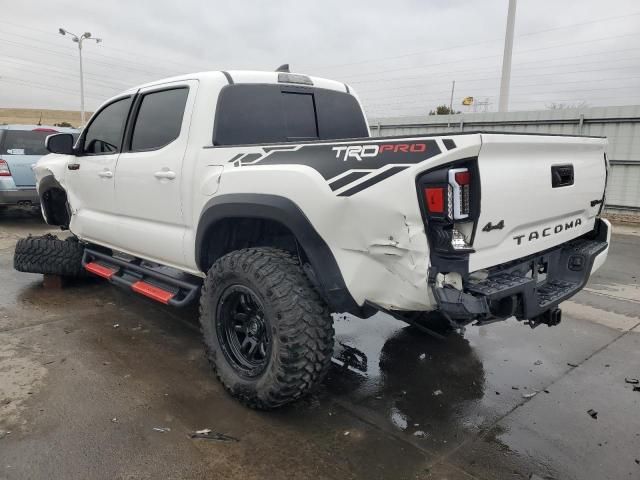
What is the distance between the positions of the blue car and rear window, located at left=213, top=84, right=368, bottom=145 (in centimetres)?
727

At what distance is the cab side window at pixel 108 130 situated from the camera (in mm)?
4297

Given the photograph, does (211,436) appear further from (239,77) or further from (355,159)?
(239,77)

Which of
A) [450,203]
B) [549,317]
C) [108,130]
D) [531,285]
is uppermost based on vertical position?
[108,130]

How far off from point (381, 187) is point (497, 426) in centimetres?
168

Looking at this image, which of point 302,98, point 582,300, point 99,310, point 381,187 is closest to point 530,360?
→ point 582,300

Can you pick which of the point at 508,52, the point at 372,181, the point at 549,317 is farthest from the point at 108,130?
the point at 508,52

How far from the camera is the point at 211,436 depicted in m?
2.79

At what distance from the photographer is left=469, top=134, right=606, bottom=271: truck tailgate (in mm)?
2371

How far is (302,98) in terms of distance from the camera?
3977 mm

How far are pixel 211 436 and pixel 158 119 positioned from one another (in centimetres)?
237

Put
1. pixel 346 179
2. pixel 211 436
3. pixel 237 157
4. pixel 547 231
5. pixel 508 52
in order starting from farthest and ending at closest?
pixel 508 52, pixel 237 157, pixel 547 231, pixel 211 436, pixel 346 179

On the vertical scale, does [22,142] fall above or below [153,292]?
above

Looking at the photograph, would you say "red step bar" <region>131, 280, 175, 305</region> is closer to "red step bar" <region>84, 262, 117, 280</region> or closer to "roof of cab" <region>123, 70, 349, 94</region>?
"red step bar" <region>84, 262, 117, 280</region>

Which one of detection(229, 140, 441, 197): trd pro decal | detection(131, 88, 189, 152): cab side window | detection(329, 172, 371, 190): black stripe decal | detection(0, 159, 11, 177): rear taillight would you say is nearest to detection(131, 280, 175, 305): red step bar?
detection(131, 88, 189, 152): cab side window
